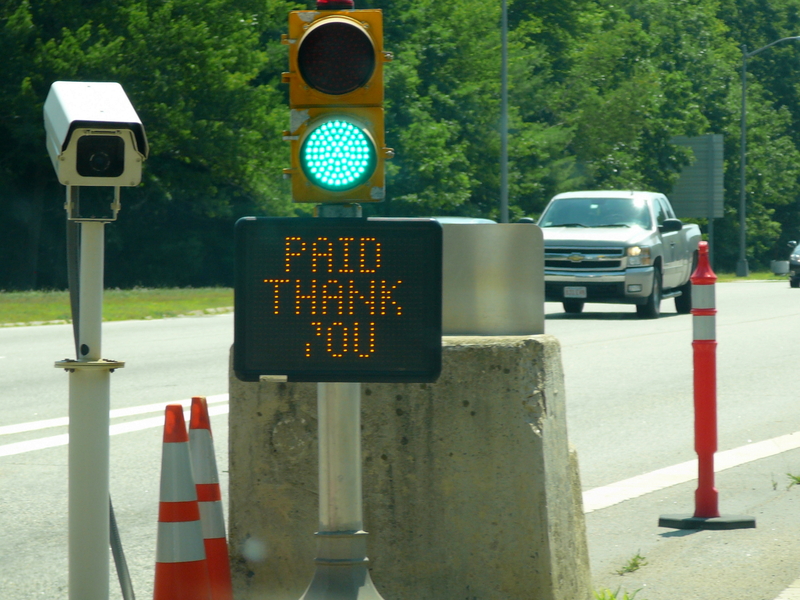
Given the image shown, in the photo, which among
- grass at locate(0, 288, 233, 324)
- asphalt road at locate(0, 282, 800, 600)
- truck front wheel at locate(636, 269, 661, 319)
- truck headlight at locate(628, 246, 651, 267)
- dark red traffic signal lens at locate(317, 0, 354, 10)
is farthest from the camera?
grass at locate(0, 288, 233, 324)

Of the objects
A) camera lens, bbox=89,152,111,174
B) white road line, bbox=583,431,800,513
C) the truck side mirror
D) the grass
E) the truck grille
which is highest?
camera lens, bbox=89,152,111,174

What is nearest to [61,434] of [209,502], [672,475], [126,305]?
[672,475]

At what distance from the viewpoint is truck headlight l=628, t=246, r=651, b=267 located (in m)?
20.3

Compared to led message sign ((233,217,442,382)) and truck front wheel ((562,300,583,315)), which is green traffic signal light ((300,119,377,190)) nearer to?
led message sign ((233,217,442,382))

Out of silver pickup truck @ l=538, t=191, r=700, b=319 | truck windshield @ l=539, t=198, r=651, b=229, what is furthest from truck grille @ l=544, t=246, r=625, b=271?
truck windshield @ l=539, t=198, r=651, b=229

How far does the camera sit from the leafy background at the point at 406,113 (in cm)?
3547

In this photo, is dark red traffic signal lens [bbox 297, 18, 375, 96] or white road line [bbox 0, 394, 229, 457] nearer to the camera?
dark red traffic signal lens [bbox 297, 18, 375, 96]

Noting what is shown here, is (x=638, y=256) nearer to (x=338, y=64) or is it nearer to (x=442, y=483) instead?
(x=442, y=483)

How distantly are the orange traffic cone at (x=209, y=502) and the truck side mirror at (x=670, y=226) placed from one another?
17014mm

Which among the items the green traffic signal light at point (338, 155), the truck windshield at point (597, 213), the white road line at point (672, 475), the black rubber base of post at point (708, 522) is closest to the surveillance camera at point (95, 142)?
the green traffic signal light at point (338, 155)

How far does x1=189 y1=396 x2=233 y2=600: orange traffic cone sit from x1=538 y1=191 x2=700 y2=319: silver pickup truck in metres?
14.8

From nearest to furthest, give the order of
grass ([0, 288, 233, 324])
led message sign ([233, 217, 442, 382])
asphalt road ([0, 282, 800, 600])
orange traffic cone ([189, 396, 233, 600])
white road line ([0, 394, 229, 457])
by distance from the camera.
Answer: led message sign ([233, 217, 442, 382])
orange traffic cone ([189, 396, 233, 600])
asphalt road ([0, 282, 800, 600])
white road line ([0, 394, 229, 457])
grass ([0, 288, 233, 324])

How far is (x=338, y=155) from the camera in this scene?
405 cm

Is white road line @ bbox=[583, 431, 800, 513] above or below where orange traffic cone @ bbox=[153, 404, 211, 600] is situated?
below
